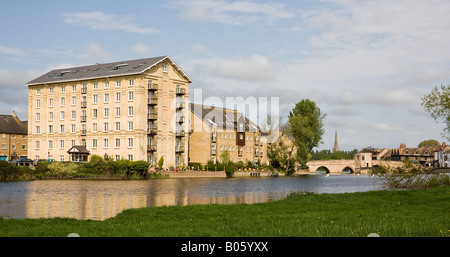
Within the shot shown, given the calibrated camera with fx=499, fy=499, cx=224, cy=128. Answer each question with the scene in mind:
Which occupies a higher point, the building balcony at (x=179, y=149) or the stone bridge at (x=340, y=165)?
the building balcony at (x=179, y=149)

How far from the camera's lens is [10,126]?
11269cm

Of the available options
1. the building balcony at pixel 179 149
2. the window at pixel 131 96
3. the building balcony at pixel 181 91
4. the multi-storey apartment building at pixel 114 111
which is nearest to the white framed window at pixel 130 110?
the multi-storey apartment building at pixel 114 111

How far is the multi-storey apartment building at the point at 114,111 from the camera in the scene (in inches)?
3105

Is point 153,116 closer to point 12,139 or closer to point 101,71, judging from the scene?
point 101,71

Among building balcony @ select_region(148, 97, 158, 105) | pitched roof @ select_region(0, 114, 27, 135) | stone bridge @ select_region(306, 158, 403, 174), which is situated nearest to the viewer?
building balcony @ select_region(148, 97, 158, 105)

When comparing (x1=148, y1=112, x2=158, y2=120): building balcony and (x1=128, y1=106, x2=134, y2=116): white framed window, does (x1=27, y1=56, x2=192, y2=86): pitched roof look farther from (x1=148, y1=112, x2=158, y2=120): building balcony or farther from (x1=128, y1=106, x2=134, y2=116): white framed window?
(x1=148, y1=112, x2=158, y2=120): building balcony

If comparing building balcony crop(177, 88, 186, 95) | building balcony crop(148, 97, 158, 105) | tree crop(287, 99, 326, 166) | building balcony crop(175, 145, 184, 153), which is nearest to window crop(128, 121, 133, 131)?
building balcony crop(148, 97, 158, 105)

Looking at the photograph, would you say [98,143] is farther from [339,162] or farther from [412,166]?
[339,162]

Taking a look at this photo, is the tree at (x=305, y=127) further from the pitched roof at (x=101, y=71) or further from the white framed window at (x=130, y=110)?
the white framed window at (x=130, y=110)

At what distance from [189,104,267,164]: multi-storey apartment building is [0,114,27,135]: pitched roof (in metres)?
43.0

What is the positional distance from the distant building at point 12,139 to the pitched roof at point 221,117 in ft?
136

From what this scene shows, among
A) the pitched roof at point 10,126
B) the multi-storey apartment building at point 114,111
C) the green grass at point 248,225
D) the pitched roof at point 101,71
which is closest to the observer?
the green grass at point 248,225

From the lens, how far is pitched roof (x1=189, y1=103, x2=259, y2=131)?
99750mm
